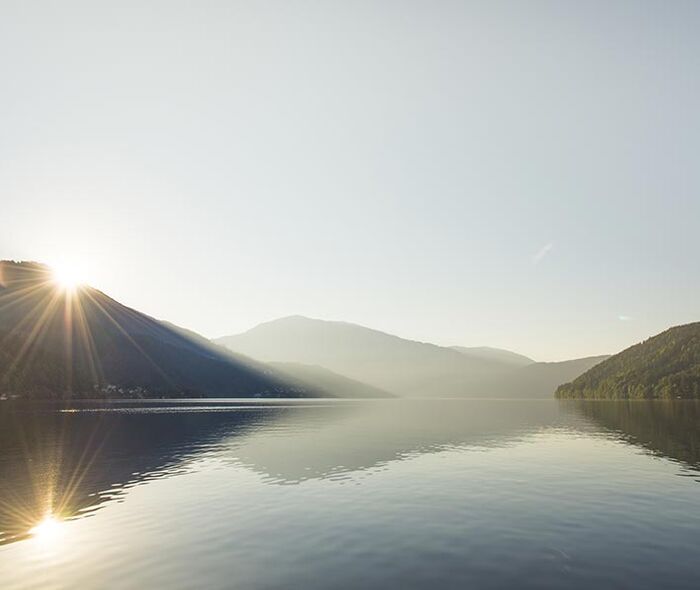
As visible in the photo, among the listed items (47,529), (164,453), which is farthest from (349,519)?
(164,453)

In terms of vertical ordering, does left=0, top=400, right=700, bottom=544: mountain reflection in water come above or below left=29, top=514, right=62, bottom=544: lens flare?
above

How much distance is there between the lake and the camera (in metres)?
27.7

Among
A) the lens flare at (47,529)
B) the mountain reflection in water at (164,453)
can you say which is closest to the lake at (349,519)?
the lens flare at (47,529)

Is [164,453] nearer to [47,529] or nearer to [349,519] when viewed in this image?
[47,529]

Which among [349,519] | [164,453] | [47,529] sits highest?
[164,453]

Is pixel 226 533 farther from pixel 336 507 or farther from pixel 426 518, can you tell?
pixel 426 518

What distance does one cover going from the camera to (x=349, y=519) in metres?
39.5

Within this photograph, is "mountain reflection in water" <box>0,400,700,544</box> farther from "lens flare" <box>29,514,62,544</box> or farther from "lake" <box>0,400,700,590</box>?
"lens flare" <box>29,514,62,544</box>

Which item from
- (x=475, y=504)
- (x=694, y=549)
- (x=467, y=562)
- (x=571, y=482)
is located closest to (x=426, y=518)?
(x=475, y=504)

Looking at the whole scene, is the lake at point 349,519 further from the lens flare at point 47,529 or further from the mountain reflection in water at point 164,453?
the mountain reflection in water at point 164,453

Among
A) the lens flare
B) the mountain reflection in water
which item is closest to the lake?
the lens flare

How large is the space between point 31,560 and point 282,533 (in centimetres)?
1539

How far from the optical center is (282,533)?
117 ft

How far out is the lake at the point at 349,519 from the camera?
27.7m
